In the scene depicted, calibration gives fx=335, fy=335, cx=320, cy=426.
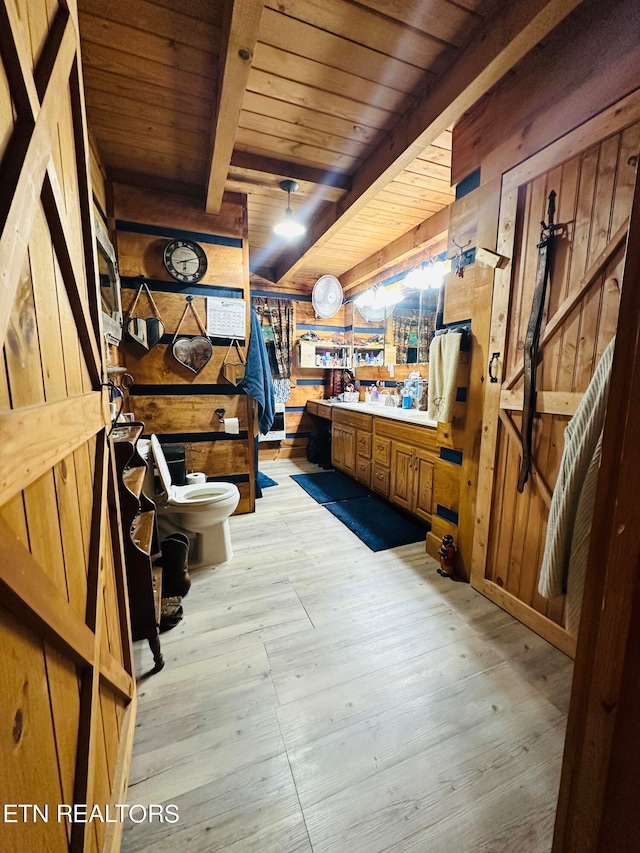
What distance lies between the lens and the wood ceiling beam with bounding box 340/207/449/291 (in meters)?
2.97

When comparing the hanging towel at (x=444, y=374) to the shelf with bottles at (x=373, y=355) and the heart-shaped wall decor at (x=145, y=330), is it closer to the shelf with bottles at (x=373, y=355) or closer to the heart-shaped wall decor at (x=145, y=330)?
the heart-shaped wall decor at (x=145, y=330)

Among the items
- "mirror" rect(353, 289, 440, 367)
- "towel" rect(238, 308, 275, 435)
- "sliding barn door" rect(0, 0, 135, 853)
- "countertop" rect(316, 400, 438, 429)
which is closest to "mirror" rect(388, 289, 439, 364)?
"mirror" rect(353, 289, 440, 367)

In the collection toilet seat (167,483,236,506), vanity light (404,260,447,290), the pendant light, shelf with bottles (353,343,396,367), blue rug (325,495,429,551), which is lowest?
blue rug (325,495,429,551)

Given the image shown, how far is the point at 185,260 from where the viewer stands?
2590 millimetres

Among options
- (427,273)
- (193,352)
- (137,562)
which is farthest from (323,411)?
(137,562)

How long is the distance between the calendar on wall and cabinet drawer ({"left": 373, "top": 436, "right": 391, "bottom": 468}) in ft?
5.28

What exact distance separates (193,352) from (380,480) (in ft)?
6.81

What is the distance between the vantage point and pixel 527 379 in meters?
1.59

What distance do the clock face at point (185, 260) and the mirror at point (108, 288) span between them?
1.40 ft

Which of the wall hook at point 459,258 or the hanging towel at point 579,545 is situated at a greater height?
the wall hook at point 459,258

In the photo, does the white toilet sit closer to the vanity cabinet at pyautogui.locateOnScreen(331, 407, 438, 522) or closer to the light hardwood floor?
the light hardwood floor

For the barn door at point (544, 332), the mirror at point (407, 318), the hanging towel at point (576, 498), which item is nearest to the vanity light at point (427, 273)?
the mirror at point (407, 318)

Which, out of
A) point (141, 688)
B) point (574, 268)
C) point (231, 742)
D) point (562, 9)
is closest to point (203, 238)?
point (562, 9)

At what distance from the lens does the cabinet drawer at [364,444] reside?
3.55 m
